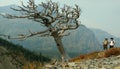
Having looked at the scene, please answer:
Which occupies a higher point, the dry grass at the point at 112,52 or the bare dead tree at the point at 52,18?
the bare dead tree at the point at 52,18

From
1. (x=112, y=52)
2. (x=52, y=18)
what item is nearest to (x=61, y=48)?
(x=52, y=18)

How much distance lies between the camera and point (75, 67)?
26.1m

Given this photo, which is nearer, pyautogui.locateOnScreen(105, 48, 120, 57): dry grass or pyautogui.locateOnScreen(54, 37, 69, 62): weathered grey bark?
pyautogui.locateOnScreen(54, 37, 69, 62): weathered grey bark

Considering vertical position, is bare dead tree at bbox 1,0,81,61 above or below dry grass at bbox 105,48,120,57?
above

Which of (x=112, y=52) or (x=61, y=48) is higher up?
(x=61, y=48)

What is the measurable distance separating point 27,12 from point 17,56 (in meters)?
172

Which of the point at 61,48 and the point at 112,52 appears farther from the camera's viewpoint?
the point at 112,52

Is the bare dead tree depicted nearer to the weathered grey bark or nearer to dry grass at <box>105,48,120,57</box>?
the weathered grey bark

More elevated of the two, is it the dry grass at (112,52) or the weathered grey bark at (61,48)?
the weathered grey bark at (61,48)

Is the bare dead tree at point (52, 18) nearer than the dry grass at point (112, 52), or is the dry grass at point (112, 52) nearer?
the bare dead tree at point (52, 18)

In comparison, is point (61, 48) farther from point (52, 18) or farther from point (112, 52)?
point (112, 52)

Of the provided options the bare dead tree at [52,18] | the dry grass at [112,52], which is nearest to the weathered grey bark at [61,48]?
the bare dead tree at [52,18]

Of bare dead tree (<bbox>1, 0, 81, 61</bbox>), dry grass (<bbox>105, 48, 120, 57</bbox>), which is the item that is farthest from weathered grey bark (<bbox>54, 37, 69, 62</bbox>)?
dry grass (<bbox>105, 48, 120, 57</bbox>)

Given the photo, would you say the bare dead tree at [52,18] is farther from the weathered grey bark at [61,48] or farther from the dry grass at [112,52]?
the dry grass at [112,52]
